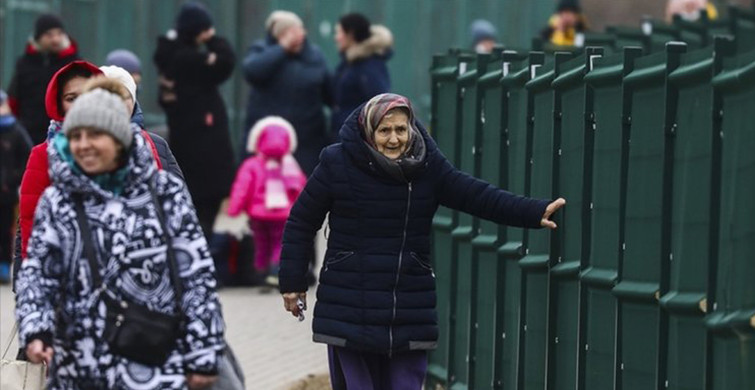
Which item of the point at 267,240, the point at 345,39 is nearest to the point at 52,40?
the point at 267,240

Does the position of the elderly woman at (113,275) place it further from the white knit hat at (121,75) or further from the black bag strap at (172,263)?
the white knit hat at (121,75)

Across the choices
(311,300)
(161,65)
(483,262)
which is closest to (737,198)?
(483,262)

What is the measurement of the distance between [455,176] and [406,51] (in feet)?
63.6

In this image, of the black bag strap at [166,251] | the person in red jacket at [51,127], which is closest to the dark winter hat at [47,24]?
the person in red jacket at [51,127]

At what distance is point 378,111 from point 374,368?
101 cm

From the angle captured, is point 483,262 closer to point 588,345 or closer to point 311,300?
point 588,345

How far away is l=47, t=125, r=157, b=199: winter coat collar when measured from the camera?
21.9 feet

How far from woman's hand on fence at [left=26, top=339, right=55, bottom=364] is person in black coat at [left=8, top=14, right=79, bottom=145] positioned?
1011cm

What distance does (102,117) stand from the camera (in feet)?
21.9

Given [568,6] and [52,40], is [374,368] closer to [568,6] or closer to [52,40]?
[52,40]

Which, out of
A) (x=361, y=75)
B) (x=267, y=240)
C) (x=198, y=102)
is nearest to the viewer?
(x=267, y=240)

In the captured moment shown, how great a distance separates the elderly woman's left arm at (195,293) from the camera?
6.74 meters

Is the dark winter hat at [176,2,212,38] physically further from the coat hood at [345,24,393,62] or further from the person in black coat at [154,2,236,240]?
the coat hood at [345,24,393,62]

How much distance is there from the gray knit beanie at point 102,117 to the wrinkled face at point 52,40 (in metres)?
10.1
